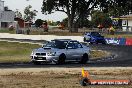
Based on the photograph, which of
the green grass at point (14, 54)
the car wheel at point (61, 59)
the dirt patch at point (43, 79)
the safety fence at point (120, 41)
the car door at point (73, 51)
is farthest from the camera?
the safety fence at point (120, 41)

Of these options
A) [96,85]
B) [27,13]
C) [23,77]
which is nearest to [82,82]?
[96,85]

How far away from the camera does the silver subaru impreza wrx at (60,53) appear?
25953 mm

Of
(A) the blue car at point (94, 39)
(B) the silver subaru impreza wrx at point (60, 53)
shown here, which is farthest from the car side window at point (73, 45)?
(A) the blue car at point (94, 39)

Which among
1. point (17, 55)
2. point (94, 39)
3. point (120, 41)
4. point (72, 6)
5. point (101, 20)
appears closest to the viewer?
point (17, 55)

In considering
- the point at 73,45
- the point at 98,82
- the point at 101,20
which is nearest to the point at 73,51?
the point at 73,45

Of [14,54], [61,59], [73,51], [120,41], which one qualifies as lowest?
[14,54]

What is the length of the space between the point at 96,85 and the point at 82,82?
1.46 feet

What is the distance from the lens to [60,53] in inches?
1033

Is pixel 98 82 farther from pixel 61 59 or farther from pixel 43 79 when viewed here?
pixel 61 59

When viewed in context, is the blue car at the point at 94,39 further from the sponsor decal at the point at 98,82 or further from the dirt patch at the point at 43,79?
the sponsor decal at the point at 98,82

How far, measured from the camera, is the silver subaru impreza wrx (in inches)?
1022

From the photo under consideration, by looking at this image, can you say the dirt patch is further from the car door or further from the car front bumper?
the car door

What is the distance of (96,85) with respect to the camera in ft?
50.2

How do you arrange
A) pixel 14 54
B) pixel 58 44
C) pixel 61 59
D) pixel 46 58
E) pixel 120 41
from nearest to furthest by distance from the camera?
pixel 46 58, pixel 61 59, pixel 58 44, pixel 14 54, pixel 120 41
